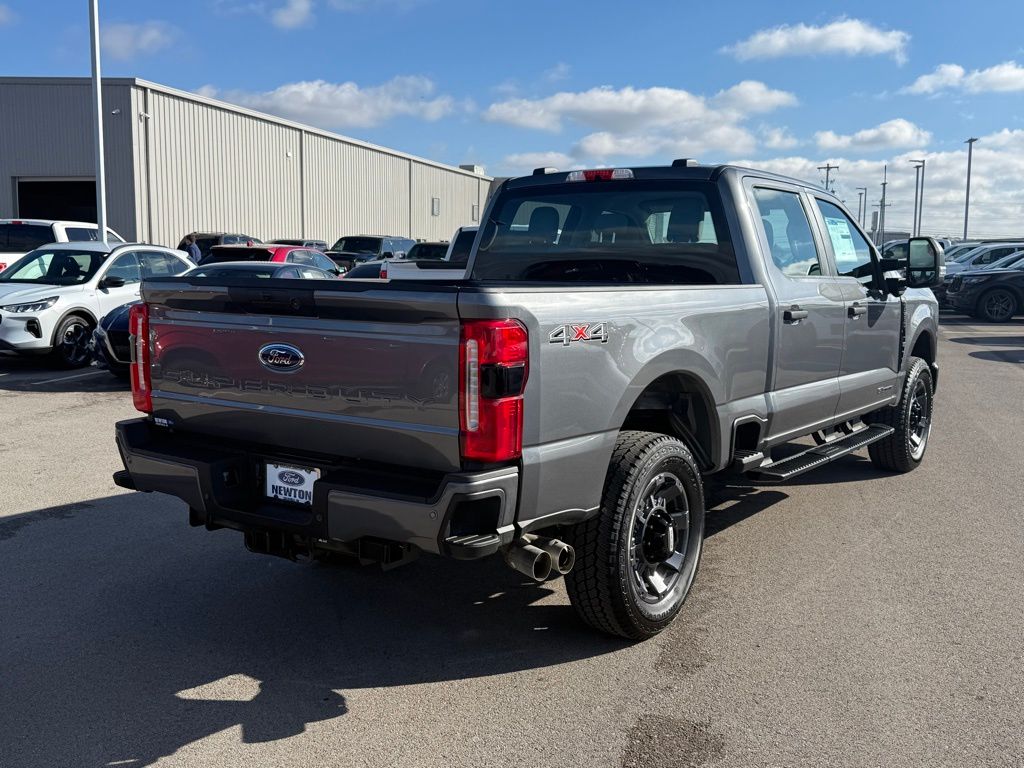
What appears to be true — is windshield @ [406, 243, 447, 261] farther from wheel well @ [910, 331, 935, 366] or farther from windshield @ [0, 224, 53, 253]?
wheel well @ [910, 331, 935, 366]

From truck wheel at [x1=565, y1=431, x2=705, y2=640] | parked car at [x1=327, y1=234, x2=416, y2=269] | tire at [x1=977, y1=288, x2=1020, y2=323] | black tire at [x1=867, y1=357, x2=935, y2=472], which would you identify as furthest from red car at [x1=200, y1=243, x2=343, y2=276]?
tire at [x1=977, y1=288, x2=1020, y2=323]

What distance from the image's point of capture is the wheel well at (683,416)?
4.53 meters

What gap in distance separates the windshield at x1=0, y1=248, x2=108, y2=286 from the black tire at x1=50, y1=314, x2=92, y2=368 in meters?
0.59

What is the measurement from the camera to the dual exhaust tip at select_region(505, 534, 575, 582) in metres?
3.67

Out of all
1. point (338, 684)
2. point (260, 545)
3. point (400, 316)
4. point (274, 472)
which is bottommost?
point (338, 684)

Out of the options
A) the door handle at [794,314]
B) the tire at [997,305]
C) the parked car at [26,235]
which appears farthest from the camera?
the tire at [997,305]

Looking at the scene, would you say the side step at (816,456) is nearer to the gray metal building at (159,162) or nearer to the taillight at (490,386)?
the taillight at (490,386)

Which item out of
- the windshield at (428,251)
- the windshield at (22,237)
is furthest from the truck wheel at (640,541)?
the windshield at (428,251)

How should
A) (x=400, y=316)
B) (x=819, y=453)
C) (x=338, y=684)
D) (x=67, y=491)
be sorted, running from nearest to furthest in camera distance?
(x=400, y=316), (x=338, y=684), (x=819, y=453), (x=67, y=491)

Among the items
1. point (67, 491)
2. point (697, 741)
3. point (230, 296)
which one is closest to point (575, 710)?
point (697, 741)

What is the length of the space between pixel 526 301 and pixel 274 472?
129cm

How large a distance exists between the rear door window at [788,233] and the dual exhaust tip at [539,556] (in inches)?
92.7

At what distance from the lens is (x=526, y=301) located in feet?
11.3

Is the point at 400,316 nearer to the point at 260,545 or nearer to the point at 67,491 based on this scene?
the point at 260,545
